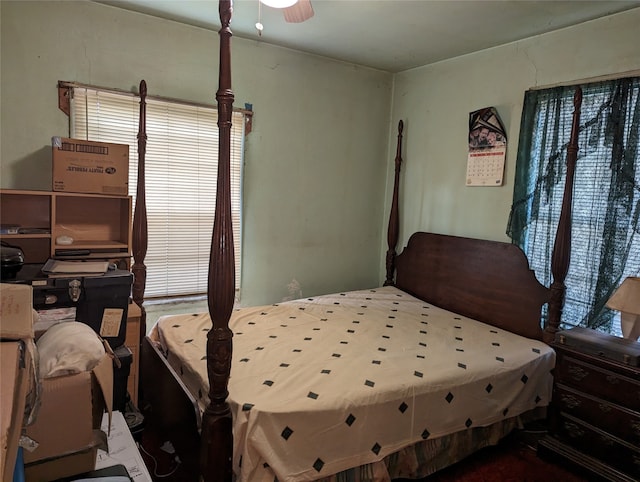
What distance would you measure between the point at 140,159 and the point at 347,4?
62.1 inches

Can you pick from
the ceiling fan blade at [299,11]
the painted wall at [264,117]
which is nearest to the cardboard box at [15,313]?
the ceiling fan blade at [299,11]

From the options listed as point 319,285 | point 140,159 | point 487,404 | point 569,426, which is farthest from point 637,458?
point 140,159

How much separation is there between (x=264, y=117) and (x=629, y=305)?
106 inches

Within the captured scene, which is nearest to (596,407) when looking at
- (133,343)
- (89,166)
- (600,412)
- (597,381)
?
(600,412)

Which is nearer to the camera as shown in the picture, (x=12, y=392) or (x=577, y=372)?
(x=12, y=392)

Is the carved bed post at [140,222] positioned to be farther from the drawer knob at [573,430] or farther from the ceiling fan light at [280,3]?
the drawer knob at [573,430]

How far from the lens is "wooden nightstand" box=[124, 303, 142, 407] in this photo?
2.45 metres

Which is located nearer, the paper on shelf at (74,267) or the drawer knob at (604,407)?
the drawer knob at (604,407)

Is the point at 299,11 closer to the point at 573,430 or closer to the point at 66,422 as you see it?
the point at 66,422

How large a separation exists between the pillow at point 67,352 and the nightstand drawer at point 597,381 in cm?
218

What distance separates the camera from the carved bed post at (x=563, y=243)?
7.75 feet

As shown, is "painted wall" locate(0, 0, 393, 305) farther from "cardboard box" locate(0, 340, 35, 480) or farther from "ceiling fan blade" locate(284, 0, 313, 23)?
"cardboard box" locate(0, 340, 35, 480)

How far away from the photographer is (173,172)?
3.03m

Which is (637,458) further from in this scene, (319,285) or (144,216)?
(144,216)
